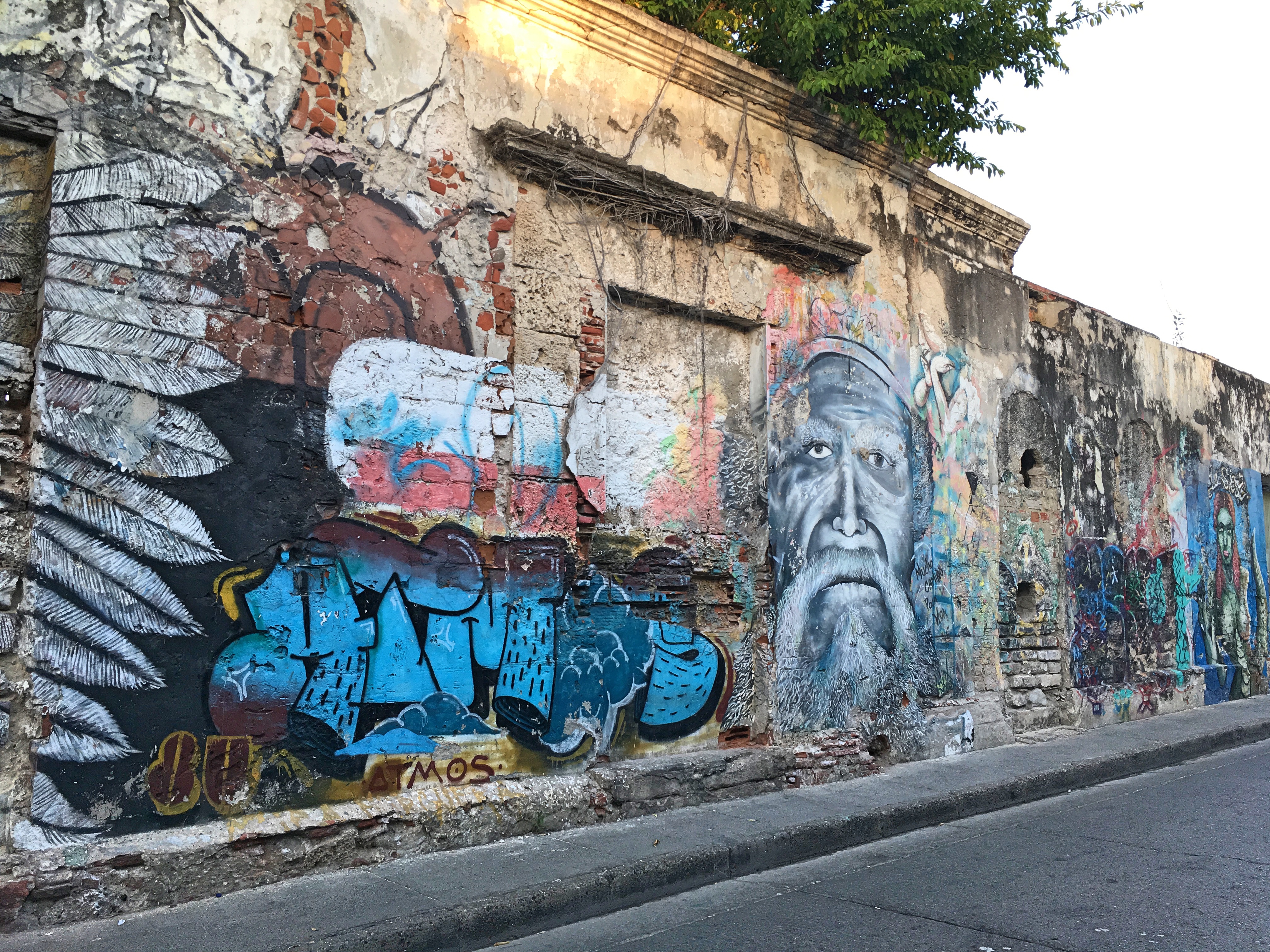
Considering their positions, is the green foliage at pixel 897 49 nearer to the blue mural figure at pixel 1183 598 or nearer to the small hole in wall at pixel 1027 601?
the small hole in wall at pixel 1027 601

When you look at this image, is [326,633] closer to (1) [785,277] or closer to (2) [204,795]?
(2) [204,795]

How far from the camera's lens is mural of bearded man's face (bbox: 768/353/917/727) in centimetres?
684

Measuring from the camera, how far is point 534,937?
13.3 feet

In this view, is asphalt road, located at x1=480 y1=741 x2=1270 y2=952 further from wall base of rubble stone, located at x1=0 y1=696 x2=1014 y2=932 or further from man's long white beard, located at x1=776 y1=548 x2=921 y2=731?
man's long white beard, located at x1=776 y1=548 x2=921 y2=731

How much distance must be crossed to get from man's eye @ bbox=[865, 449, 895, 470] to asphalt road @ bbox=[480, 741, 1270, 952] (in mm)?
2698

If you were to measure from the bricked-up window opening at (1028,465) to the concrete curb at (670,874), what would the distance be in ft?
9.60

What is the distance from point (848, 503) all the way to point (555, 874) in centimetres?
389

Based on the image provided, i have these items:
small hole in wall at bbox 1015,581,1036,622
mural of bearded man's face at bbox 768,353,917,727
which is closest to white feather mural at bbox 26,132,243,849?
mural of bearded man's face at bbox 768,353,917,727

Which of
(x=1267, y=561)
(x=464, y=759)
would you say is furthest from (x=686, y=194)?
(x=1267, y=561)

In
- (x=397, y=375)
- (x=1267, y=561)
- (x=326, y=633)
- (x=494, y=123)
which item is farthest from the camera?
(x=1267, y=561)

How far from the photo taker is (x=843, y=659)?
7.11 metres

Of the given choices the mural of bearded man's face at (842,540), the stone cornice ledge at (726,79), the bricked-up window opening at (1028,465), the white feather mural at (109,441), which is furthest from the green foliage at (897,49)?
the white feather mural at (109,441)

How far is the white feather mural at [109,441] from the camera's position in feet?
12.9

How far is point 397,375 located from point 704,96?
3.15 meters
